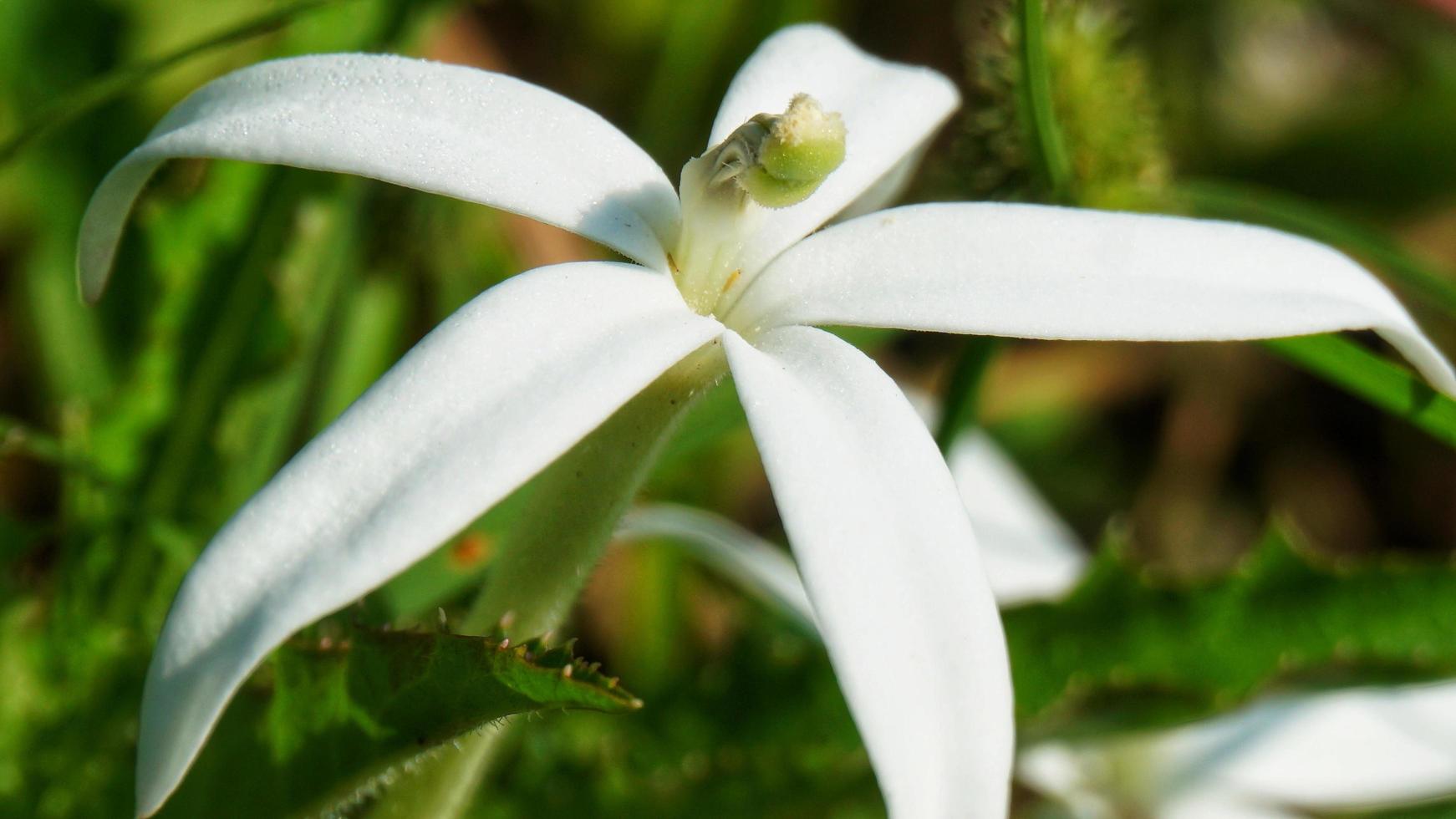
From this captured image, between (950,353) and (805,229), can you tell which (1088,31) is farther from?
(950,353)

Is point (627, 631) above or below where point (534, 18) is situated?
below

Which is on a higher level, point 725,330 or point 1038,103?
point 1038,103

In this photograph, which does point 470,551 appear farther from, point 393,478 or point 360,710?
point 393,478

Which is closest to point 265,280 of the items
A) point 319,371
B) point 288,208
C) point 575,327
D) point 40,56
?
point 288,208

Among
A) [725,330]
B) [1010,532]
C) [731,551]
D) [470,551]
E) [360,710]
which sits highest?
[1010,532]

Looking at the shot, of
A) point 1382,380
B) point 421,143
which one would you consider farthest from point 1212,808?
point 421,143

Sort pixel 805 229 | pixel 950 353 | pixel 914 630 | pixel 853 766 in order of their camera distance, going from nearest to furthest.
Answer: pixel 914 630
pixel 805 229
pixel 853 766
pixel 950 353
